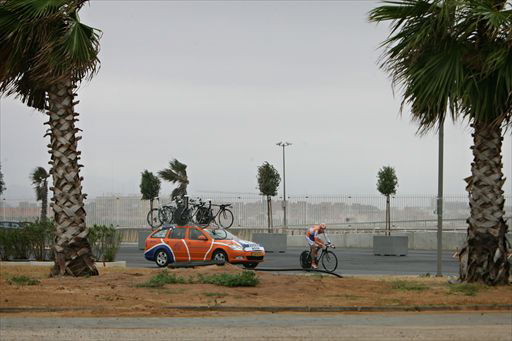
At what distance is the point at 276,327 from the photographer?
13305mm

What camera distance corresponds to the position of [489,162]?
1939 centimetres

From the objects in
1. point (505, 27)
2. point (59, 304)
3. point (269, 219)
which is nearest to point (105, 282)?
point (59, 304)

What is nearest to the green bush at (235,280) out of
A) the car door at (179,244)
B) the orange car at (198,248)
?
the orange car at (198,248)

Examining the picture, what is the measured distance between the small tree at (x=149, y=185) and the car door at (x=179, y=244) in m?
25.5

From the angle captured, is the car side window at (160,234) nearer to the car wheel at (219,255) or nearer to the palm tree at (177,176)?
the car wheel at (219,255)

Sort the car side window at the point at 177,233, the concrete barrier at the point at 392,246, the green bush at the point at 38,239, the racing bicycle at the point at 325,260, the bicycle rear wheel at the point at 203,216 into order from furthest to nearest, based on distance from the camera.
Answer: the concrete barrier at the point at 392,246 → the bicycle rear wheel at the point at 203,216 → the car side window at the point at 177,233 → the green bush at the point at 38,239 → the racing bicycle at the point at 325,260

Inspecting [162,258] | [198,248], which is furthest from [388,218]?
[162,258]

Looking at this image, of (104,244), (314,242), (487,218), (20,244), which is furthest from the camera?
(20,244)

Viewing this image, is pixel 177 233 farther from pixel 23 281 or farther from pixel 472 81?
pixel 472 81

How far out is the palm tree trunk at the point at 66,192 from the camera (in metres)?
20.6

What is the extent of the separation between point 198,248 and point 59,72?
34.0ft

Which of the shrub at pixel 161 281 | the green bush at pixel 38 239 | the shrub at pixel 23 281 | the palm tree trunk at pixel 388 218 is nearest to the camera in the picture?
the shrub at pixel 161 281

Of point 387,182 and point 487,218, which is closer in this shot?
point 487,218

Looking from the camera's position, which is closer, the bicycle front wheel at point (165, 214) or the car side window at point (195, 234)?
the car side window at point (195, 234)
